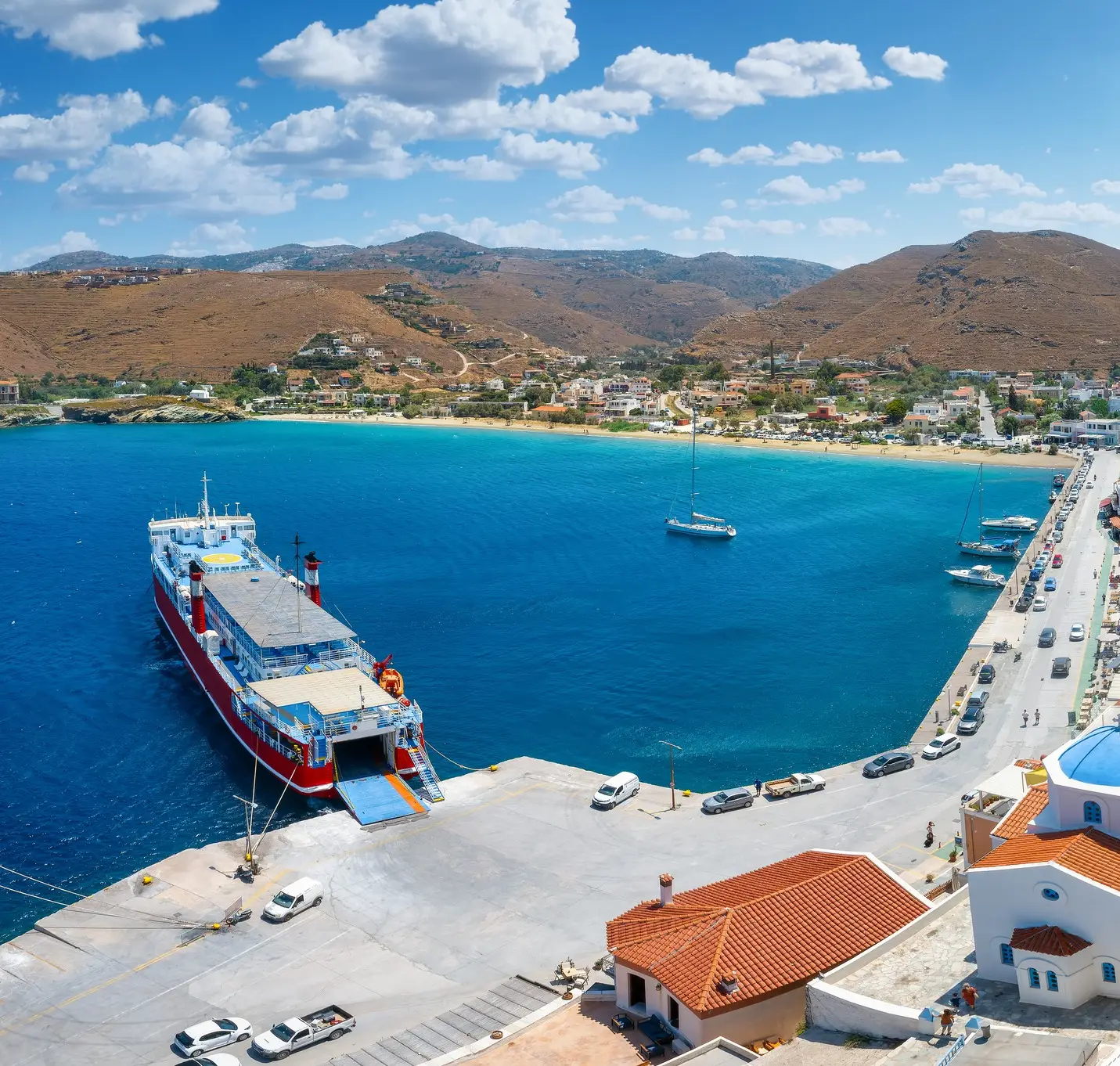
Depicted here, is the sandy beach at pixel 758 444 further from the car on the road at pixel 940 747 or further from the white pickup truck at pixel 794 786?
the white pickup truck at pixel 794 786

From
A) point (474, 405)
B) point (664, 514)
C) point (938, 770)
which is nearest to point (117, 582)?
point (664, 514)

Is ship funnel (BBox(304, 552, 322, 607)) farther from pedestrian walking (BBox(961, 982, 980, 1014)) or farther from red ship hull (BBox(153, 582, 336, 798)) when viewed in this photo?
pedestrian walking (BBox(961, 982, 980, 1014))

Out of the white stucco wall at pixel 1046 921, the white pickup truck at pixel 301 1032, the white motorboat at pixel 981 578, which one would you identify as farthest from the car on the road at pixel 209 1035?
the white motorboat at pixel 981 578

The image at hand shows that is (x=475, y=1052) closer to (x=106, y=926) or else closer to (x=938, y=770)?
(x=106, y=926)

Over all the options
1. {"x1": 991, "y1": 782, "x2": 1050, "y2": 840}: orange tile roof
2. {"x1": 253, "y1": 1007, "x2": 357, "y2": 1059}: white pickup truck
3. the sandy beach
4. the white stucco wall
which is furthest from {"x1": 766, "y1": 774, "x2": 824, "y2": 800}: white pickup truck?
the sandy beach

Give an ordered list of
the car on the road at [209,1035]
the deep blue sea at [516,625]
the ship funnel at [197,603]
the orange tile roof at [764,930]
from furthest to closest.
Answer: the ship funnel at [197,603] < the deep blue sea at [516,625] < the car on the road at [209,1035] < the orange tile roof at [764,930]

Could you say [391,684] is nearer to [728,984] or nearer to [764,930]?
[764,930]

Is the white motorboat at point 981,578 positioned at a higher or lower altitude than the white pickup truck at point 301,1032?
higher
